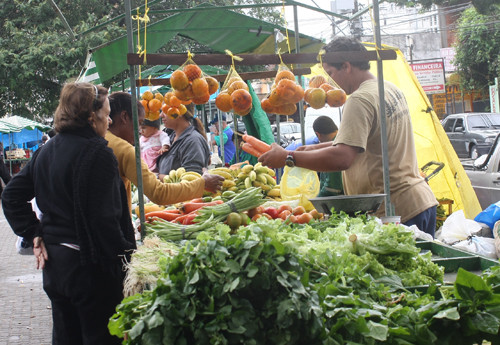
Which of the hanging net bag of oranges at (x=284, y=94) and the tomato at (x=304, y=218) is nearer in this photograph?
the tomato at (x=304, y=218)

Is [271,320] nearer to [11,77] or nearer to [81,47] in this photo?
[81,47]

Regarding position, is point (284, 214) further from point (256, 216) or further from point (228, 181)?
point (228, 181)

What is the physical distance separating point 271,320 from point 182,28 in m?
6.70

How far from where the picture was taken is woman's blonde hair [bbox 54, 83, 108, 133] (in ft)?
9.93

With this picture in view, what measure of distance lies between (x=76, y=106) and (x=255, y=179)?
8.23 ft

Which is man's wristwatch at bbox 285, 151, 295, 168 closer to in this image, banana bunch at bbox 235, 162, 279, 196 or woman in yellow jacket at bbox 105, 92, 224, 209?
woman in yellow jacket at bbox 105, 92, 224, 209

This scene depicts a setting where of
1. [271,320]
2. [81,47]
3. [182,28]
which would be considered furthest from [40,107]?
[271,320]

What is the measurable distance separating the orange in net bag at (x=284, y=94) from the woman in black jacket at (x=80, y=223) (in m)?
1.68

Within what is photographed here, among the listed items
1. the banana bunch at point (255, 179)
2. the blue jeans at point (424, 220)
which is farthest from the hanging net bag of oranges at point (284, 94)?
the blue jeans at point (424, 220)

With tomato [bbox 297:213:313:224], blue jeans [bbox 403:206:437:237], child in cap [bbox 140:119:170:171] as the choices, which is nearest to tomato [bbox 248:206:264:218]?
tomato [bbox 297:213:313:224]

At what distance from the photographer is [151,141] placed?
812cm

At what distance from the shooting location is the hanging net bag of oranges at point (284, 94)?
4.38 m

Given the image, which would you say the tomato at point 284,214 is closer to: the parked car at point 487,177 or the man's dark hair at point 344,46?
the man's dark hair at point 344,46

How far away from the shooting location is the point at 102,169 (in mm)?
2932
